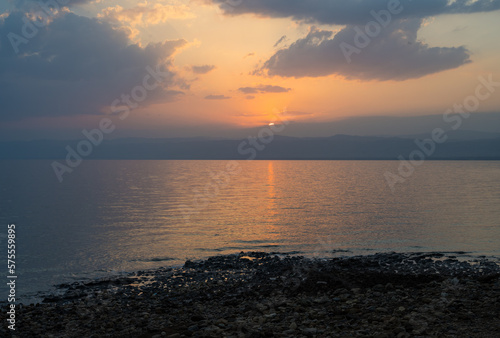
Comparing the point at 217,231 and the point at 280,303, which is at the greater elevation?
the point at 280,303

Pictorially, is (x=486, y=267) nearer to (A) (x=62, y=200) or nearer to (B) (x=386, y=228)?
(B) (x=386, y=228)

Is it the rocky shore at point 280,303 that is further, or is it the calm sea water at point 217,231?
the calm sea water at point 217,231

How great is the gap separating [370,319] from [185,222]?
30635 mm

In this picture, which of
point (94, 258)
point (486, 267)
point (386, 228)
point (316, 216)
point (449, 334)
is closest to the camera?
point (449, 334)

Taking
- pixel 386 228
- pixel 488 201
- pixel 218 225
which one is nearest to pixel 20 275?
pixel 218 225

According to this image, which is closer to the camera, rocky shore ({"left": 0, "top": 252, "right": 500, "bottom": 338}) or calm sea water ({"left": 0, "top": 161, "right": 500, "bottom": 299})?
rocky shore ({"left": 0, "top": 252, "right": 500, "bottom": 338})

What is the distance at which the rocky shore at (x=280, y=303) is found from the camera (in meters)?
11.8

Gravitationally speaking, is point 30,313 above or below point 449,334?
below

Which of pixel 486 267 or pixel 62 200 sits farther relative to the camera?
pixel 62 200

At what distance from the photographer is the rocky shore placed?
38.5 ft

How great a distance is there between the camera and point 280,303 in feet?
49.9

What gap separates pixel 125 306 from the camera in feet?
54.1

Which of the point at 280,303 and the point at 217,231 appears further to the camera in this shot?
the point at 217,231

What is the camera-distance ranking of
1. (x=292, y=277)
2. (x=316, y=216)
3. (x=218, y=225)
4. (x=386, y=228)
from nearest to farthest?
1. (x=292, y=277)
2. (x=386, y=228)
3. (x=218, y=225)
4. (x=316, y=216)
